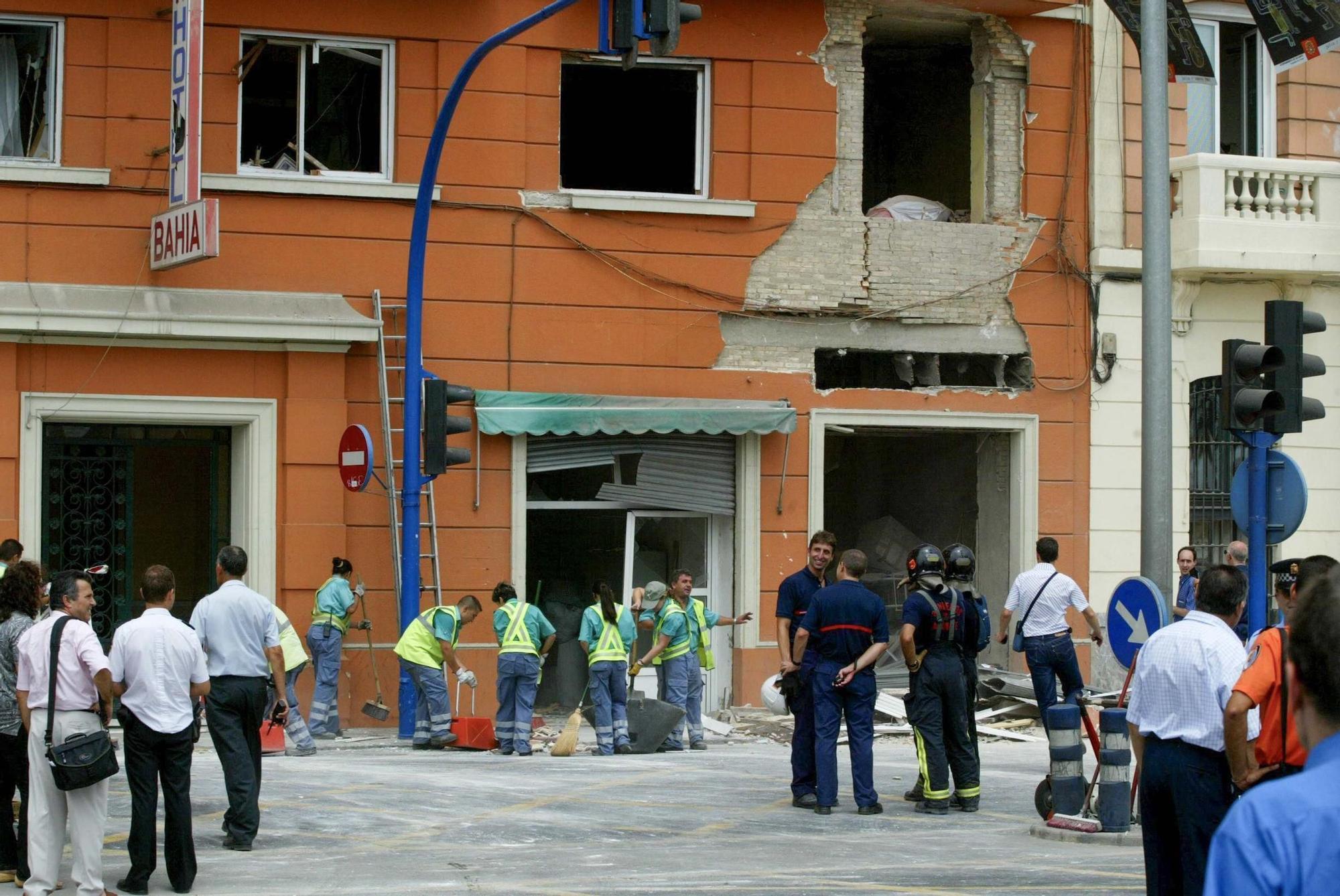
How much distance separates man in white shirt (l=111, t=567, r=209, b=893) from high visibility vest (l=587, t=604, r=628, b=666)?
21.2 ft

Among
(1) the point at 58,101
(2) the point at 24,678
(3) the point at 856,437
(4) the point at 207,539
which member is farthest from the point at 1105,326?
(2) the point at 24,678

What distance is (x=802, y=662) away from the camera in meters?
12.4

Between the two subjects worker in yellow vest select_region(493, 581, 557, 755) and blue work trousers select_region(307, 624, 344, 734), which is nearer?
worker in yellow vest select_region(493, 581, 557, 755)

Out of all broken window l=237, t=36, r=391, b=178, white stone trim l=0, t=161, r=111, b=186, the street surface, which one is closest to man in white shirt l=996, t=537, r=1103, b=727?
the street surface

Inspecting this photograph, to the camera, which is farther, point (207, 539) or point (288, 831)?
point (207, 539)

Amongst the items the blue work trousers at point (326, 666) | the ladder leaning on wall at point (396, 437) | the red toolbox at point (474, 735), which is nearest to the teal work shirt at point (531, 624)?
the red toolbox at point (474, 735)

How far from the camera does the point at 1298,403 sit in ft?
35.5

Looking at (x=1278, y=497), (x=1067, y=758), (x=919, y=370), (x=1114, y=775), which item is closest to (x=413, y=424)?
(x=919, y=370)

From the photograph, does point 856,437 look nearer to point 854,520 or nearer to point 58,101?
point 854,520

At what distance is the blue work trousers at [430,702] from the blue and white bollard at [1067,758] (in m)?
6.13

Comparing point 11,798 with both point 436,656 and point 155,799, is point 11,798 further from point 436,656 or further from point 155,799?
point 436,656

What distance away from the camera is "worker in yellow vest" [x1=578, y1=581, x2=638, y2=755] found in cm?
1578

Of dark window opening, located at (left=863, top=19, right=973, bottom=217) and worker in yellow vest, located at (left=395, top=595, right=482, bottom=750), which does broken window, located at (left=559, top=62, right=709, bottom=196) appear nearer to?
dark window opening, located at (left=863, top=19, right=973, bottom=217)

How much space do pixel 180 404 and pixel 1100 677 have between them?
9678 mm
